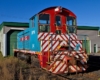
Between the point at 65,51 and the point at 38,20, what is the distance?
218 centimetres

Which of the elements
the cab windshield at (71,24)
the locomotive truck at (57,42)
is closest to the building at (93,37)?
the cab windshield at (71,24)

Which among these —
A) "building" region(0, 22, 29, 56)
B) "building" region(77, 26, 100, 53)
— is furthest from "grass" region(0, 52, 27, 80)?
"building" region(77, 26, 100, 53)

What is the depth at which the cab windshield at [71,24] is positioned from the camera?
405 inches

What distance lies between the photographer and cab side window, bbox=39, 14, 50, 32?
32.0 feet

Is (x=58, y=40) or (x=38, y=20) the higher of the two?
(x=38, y=20)

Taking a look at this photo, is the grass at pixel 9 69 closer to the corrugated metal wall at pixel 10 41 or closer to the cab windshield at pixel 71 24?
the cab windshield at pixel 71 24

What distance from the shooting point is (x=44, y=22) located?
32.2ft

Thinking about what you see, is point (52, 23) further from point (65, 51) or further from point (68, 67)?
point (68, 67)

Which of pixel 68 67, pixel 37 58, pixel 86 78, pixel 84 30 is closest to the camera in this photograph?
pixel 86 78

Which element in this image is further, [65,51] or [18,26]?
[18,26]

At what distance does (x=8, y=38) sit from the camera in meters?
21.5

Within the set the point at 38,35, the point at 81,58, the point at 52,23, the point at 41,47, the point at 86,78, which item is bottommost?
the point at 86,78

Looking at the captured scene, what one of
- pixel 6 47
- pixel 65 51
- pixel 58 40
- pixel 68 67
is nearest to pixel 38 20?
pixel 58 40

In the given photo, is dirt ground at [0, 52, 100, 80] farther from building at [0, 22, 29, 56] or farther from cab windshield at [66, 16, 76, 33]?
building at [0, 22, 29, 56]
